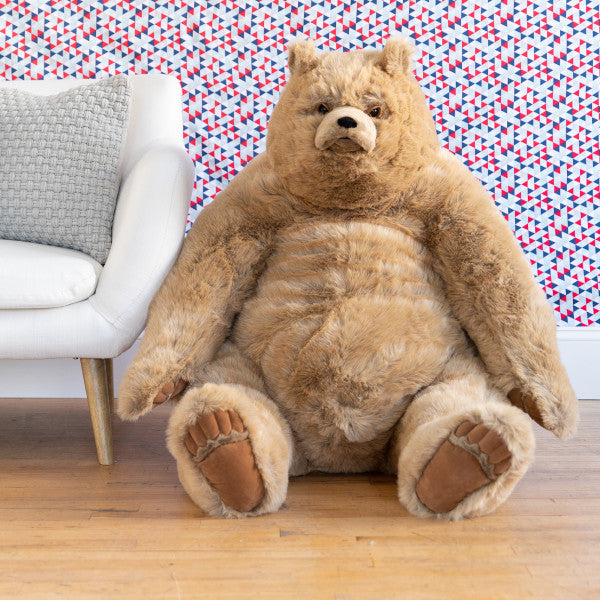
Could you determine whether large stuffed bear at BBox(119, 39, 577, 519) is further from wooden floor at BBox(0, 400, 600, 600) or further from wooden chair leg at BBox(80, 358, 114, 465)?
wooden chair leg at BBox(80, 358, 114, 465)

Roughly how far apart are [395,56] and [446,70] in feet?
2.45

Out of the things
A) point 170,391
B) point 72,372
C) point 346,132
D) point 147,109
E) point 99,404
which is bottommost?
point 72,372

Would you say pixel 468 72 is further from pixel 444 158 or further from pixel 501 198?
pixel 444 158

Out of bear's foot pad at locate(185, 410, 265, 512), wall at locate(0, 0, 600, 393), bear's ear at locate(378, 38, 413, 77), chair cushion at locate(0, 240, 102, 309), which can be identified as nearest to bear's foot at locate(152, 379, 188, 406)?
bear's foot pad at locate(185, 410, 265, 512)

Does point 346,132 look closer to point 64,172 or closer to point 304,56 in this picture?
point 304,56

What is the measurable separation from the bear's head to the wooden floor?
1.80 ft

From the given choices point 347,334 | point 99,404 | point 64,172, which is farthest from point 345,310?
point 64,172

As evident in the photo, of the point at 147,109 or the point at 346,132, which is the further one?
the point at 147,109

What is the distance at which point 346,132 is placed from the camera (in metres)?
1.17

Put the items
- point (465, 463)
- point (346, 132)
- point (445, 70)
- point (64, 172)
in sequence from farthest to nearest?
point (445, 70) < point (64, 172) < point (346, 132) < point (465, 463)

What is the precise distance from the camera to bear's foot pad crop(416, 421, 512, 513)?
3.32ft

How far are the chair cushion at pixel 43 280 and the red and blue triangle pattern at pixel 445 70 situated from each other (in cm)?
72

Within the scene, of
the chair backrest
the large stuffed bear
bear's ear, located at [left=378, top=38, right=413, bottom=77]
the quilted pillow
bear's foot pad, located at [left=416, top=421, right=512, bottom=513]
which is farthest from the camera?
the chair backrest

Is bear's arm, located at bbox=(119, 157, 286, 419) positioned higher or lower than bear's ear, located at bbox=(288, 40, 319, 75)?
lower
